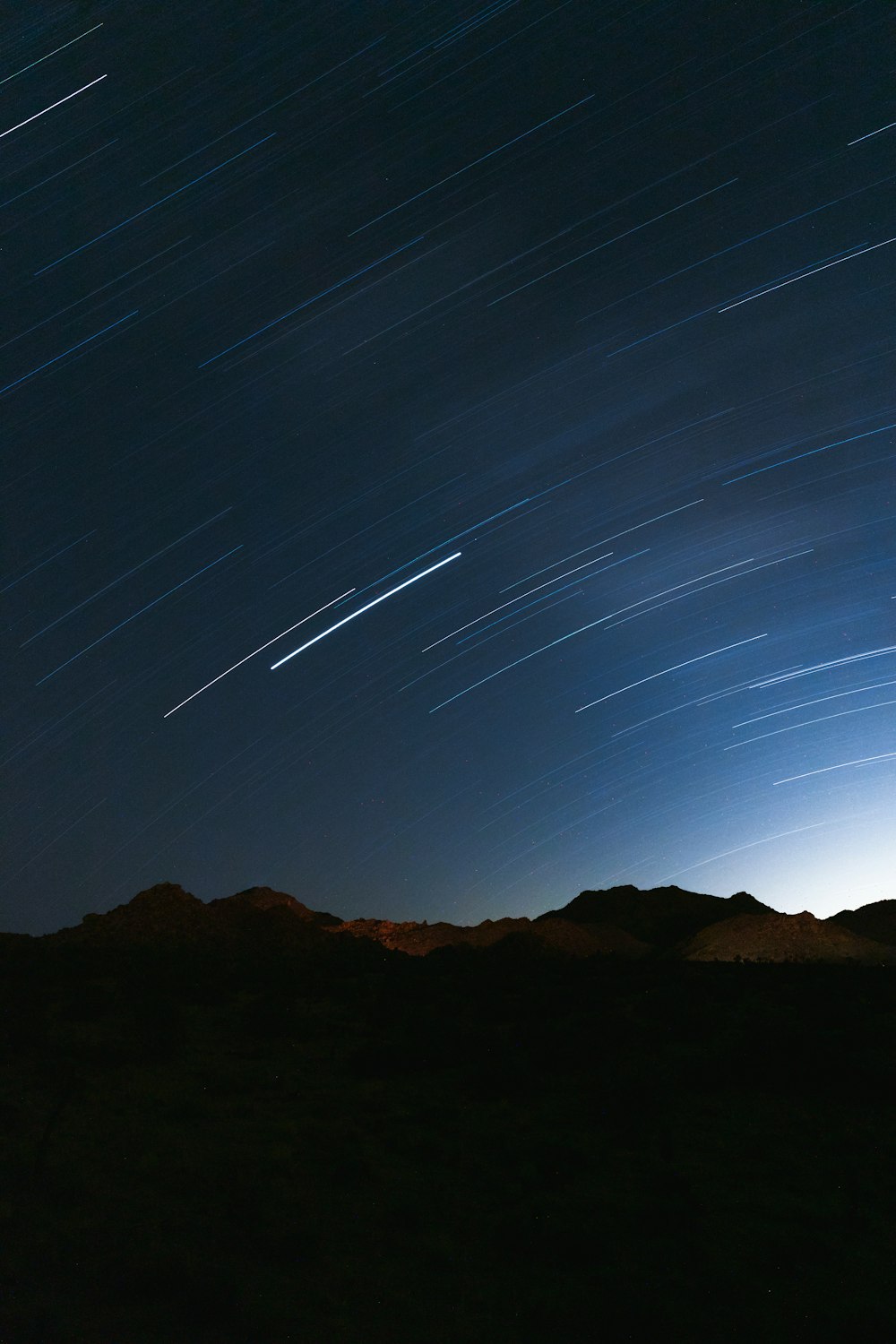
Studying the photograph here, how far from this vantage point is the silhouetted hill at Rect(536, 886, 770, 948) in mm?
78375

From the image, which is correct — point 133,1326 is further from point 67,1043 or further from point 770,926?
point 770,926

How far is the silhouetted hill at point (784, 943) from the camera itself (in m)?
50.1

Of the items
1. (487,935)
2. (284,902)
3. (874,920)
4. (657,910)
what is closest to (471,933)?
(487,935)

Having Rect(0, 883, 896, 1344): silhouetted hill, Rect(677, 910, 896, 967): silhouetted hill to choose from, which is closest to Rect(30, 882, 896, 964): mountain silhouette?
Rect(677, 910, 896, 967): silhouetted hill

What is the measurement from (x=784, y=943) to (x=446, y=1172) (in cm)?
4844

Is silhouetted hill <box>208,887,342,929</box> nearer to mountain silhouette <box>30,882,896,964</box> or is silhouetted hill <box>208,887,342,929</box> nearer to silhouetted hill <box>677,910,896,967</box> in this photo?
mountain silhouette <box>30,882,896,964</box>

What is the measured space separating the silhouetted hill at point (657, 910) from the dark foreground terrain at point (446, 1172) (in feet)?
194

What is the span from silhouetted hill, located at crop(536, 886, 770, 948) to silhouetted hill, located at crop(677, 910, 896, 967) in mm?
16744

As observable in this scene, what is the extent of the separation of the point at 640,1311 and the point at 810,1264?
7.29 feet

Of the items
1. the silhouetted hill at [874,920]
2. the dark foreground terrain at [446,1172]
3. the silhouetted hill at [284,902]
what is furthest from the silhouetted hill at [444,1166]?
the silhouetted hill at [874,920]

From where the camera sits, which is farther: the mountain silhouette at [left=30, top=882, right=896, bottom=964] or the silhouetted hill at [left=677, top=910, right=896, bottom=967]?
the silhouetted hill at [left=677, top=910, right=896, bottom=967]

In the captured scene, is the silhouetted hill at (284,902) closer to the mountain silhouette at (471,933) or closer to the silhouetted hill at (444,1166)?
the mountain silhouette at (471,933)

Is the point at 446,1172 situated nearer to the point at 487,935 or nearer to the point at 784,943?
the point at 784,943

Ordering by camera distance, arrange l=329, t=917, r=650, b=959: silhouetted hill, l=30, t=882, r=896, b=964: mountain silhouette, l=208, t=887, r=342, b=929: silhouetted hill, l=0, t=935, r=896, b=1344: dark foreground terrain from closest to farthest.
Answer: l=0, t=935, r=896, b=1344: dark foreground terrain → l=30, t=882, r=896, b=964: mountain silhouette → l=329, t=917, r=650, b=959: silhouetted hill → l=208, t=887, r=342, b=929: silhouetted hill
